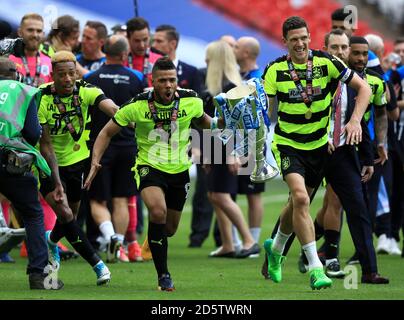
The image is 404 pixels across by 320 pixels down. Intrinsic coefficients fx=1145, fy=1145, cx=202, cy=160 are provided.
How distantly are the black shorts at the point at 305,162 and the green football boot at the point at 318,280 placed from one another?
0.92 metres

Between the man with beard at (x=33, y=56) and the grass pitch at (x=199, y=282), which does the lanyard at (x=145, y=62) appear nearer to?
the man with beard at (x=33, y=56)

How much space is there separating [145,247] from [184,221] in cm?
571

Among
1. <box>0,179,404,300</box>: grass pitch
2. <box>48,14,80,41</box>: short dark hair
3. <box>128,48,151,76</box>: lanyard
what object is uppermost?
<box>48,14,80,41</box>: short dark hair

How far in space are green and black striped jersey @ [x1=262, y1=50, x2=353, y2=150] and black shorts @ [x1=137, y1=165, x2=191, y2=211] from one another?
973 mm

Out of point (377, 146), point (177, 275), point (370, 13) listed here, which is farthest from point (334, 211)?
point (370, 13)

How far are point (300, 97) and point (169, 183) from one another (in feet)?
4.71

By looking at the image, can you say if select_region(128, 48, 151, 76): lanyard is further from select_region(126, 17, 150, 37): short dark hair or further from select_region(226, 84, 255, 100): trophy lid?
select_region(226, 84, 255, 100): trophy lid

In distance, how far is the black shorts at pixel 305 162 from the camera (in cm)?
1033

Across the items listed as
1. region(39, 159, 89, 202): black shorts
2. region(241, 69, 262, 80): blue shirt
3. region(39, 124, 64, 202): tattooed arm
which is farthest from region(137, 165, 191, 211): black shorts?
region(241, 69, 262, 80): blue shirt

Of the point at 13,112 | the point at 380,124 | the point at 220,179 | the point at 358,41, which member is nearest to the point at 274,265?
the point at 380,124

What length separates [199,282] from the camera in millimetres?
11195

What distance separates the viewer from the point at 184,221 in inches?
763

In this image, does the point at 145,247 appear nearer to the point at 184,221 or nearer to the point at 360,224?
the point at 360,224

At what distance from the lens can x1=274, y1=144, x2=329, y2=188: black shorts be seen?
1033 centimetres
